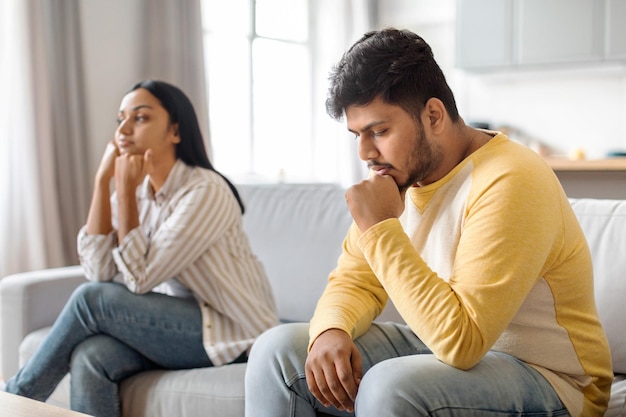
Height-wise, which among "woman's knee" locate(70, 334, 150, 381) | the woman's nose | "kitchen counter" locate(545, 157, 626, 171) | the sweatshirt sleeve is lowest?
"woman's knee" locate(70, 334, 150, 381)

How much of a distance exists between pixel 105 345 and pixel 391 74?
1.03m

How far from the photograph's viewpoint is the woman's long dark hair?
2189 millimetres

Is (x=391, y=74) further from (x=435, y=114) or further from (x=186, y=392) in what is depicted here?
(x=186, y=392)

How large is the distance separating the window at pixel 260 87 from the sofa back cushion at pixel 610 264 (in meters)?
3.62

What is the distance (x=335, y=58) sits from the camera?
6070 millimetres

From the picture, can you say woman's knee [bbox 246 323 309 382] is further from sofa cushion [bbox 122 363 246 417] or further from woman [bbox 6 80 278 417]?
woman [bbox 6 80 278 417]

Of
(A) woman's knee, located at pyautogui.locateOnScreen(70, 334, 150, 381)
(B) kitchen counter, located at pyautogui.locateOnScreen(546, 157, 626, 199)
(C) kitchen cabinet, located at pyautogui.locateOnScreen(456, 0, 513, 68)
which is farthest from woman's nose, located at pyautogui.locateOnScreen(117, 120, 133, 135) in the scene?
(C) kitchen cabinet, located at pyautogui.locateOnScreen(456, 0, 513, 68)

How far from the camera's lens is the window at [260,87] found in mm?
5512

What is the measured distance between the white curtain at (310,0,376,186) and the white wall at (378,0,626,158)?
499mm

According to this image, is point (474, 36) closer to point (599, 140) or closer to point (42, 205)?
point (599, 140)

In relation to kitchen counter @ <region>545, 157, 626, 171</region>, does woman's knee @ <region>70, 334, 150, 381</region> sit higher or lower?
lower

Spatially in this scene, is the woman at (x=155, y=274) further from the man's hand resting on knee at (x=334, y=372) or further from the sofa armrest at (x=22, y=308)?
the man's hand resting on knee at (x=334, y=372)

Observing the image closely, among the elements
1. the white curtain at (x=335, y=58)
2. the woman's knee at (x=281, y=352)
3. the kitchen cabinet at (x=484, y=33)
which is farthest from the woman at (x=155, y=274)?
the white curtain at (x=335, y=58)

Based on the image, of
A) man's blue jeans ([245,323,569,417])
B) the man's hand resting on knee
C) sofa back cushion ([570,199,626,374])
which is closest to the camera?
man's blue jeans ([245,323,569,417])
